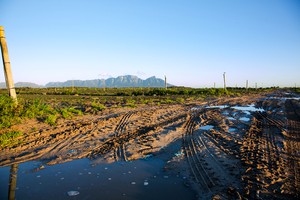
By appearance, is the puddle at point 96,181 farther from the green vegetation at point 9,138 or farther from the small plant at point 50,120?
the small plant at point 50,120

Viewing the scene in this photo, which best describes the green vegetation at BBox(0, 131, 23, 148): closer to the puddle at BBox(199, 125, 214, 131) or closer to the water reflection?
the water reflection

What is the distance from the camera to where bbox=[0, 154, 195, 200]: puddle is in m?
4.46

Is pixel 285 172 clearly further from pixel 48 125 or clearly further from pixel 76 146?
pixel 48 125

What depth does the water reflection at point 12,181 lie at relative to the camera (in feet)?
14.5

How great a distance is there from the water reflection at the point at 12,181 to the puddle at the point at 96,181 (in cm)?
6

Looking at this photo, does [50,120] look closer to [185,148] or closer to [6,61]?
[6,61]

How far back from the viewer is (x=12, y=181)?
503 cm

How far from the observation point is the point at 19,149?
23.6ft

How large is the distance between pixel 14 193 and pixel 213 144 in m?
5.96

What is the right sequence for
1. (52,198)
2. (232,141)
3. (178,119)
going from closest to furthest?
(52,198) < (232,141) < (178,119)

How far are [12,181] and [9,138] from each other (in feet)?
11.2

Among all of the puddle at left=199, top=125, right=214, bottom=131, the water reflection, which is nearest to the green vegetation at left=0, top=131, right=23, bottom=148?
the water reflection

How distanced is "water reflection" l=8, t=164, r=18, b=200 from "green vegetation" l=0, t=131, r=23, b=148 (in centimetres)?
186

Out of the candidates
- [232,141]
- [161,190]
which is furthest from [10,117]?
[232,141]
